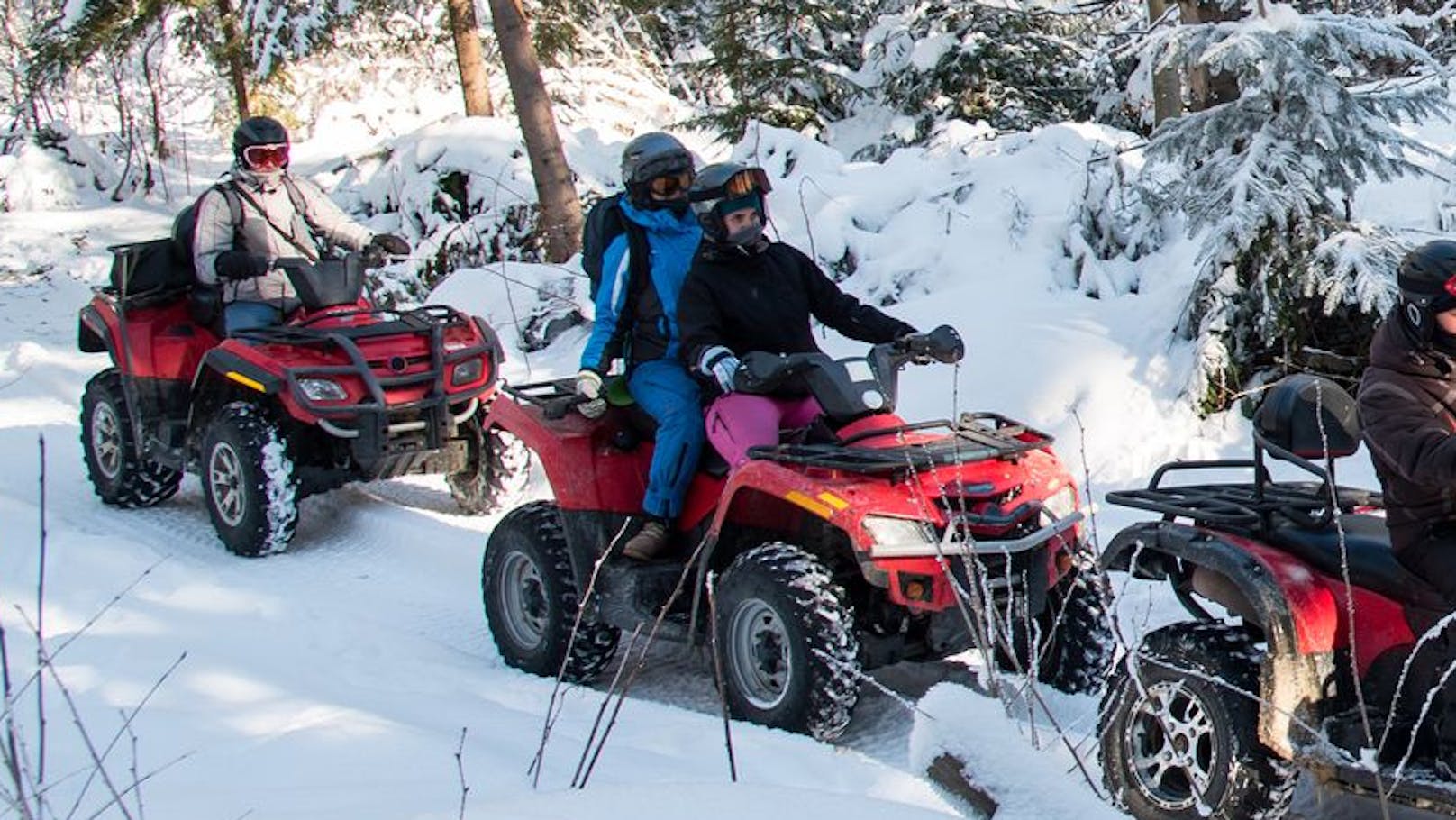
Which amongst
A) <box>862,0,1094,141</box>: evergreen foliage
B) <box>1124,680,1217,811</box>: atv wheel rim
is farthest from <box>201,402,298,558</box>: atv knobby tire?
<box>862,0,1094,141</box>: evergreen foliage

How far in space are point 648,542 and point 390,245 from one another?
10.1 ft

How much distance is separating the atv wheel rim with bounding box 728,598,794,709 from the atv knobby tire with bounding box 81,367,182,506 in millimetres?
4539

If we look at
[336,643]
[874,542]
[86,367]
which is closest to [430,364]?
[336,643]

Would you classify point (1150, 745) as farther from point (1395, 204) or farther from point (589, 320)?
point (589, 320)

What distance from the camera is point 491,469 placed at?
811cm

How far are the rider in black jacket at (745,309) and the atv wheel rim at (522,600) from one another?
41.6 inches

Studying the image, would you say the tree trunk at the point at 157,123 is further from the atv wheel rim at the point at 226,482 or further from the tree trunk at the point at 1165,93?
the atv wheel rim at the point at 226,482

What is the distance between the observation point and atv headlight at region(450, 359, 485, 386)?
782 cm

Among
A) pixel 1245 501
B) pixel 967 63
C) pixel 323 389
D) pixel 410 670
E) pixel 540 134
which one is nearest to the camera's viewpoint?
pixel 1245 501

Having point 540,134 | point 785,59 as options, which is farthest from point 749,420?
point 785,59

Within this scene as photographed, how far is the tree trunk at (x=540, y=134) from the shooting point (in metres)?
12.7

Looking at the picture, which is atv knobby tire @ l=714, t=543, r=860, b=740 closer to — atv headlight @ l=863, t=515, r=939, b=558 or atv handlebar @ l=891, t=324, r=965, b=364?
atv headlight @ l=863, t=515, r=939, b=558

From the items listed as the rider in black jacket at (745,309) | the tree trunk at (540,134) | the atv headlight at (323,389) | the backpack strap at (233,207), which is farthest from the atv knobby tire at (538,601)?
the tree trunk at (540,134)

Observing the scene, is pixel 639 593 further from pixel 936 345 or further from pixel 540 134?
pixel 540 134
